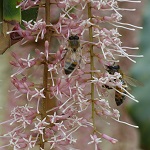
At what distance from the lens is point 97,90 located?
106cm

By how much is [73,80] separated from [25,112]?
0.12 metres

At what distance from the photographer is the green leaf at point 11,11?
1.03 meters

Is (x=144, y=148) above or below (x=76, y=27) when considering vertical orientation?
below

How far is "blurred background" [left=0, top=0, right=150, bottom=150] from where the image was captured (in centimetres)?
200

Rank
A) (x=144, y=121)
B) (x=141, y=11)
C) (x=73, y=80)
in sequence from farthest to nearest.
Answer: (x=141, y=11) < (x=144, y=121) < (x=73, y=80)

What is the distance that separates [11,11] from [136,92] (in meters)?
1.37

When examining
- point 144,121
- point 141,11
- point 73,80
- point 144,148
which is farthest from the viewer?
point 141,11

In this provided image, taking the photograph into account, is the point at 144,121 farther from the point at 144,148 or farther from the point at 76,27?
the point at 76,27

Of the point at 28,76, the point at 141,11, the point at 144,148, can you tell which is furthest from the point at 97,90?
the point at 141,11

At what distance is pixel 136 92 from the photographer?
2320mm

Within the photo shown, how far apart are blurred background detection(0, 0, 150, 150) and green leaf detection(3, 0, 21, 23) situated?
76 cm

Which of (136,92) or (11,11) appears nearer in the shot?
(11,11)

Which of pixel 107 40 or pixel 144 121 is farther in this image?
pixel 144 121

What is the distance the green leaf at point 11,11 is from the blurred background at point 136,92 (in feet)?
2.50
